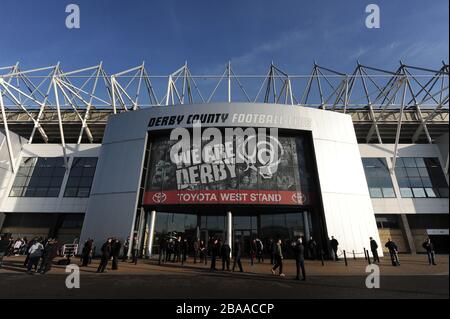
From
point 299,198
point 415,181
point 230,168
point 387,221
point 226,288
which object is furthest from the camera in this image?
point 415,181

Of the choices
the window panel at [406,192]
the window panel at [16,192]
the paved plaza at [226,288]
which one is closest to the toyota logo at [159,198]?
the paved plaza at [226,288]

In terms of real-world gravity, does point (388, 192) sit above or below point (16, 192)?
above

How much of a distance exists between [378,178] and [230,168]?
1786 centimetres

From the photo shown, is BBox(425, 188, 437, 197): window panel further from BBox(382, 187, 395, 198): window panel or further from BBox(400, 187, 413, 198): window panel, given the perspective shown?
BBox(382, 187, 395, 198): window panel

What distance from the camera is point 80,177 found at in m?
27.7

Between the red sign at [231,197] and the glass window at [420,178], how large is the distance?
14.4 metres

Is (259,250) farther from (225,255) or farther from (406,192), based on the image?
(406,192)

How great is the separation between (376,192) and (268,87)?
20062 mm

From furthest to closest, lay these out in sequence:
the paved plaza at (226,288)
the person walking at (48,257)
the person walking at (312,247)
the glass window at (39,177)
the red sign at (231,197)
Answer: the glass window at (39,177) → the red sign at (231,197) → the person walking at (312,247) → the person walking at (48,257) → the paved plaza at (226,288)

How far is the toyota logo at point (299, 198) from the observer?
20.4 metres

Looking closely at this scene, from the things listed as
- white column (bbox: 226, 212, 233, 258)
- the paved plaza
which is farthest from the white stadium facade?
the paved plaza

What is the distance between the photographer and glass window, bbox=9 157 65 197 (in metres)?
27.1

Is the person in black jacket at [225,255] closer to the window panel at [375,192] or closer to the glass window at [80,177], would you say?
the glass window at [80,177]

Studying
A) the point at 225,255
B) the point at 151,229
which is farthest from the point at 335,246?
the point at 151,229
